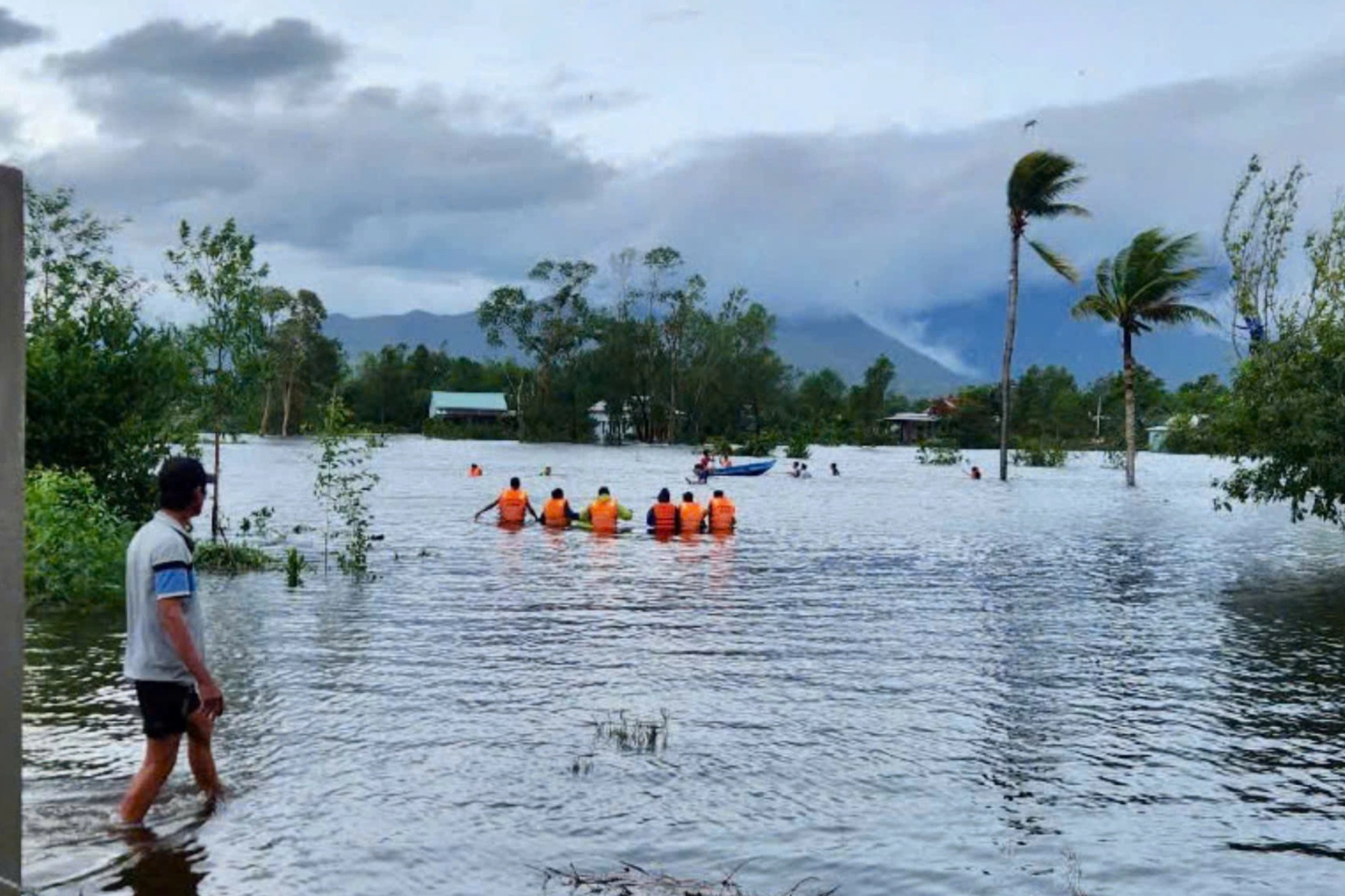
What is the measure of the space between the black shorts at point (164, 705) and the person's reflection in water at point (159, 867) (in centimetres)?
71

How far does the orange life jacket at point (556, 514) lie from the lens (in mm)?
32250

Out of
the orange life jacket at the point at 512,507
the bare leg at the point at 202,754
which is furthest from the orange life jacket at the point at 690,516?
the bare leg at the point at 202,754

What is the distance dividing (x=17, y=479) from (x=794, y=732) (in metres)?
7.64

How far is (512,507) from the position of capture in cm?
3284

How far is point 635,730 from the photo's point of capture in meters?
10.7

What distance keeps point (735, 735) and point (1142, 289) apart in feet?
161

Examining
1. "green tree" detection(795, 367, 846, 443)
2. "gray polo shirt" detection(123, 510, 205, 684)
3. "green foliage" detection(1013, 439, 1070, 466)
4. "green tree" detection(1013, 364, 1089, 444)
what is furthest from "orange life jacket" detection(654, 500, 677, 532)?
"green tree" detection(1013, 364, 1089, 444)

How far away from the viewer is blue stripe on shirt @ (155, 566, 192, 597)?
6922mm

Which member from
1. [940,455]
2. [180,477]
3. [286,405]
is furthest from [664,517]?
[286,405]

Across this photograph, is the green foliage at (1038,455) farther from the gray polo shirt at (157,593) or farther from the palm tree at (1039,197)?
the gray polo shirt at (157,593)

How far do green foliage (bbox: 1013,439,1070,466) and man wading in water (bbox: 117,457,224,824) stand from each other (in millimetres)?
86850

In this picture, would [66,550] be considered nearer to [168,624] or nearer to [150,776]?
[150,776]

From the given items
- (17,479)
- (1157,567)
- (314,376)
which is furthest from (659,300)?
(17,479)

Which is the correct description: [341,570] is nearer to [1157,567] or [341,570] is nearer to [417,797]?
[417,797]
